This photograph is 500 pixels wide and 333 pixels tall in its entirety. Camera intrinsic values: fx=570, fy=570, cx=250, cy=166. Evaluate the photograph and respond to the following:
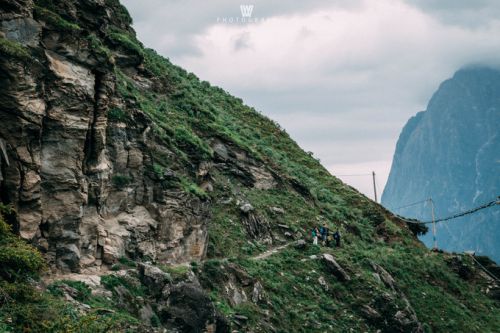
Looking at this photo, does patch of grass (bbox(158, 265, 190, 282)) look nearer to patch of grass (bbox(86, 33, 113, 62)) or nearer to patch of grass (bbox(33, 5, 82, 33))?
patch of grass (bbox(86, 33, 113, 62))

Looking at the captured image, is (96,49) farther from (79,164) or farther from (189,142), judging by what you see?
(189,142)

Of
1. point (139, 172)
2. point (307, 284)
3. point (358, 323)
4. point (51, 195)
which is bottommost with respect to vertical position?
point (358, 323)

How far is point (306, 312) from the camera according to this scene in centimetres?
2828

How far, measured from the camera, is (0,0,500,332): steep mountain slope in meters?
18.9

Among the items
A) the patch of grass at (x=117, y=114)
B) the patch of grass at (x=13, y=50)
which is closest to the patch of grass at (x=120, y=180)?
the patch of grass at (x=117, y=114)

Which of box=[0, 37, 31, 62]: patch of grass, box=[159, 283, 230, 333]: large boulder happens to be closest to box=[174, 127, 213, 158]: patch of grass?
box=[159, 283, 230, 333]: large boulder

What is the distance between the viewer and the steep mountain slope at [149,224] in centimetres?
1892

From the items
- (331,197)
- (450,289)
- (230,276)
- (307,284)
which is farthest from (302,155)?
(230,276)

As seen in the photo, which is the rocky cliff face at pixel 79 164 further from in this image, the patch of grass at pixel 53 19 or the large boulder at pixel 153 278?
the large boulder at pixel 153 278

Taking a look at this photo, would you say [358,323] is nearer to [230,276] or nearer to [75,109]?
[230,276]

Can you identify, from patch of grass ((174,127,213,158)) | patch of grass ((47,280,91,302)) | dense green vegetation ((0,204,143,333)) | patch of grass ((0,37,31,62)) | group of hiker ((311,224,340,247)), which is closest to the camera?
dense green vegetation ((0,204,143,333))

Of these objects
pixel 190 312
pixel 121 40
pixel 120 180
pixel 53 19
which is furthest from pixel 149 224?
pixel 121 40

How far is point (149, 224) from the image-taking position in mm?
25391

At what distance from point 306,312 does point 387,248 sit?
15.4 m
